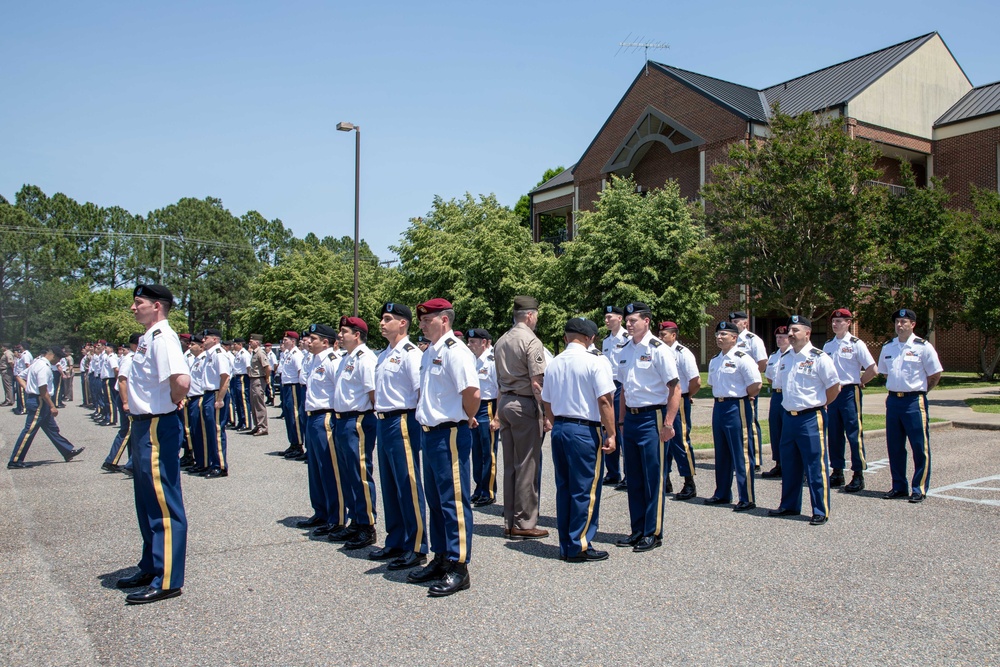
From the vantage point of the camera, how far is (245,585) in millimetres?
5398

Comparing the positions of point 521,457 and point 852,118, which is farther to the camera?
point 852,118

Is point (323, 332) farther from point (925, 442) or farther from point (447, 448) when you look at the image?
point (925, 442)

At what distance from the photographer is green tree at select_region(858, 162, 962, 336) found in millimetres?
24484

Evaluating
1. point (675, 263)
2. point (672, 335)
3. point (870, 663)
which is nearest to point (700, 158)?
point (675, 263)

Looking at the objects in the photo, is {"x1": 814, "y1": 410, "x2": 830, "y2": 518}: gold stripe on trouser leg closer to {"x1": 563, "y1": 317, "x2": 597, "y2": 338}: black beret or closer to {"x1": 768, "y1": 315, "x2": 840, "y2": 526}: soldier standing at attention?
{"x1": 768, "y1": 315, "x2": 840, "y2": 526}: soldier standing at attention

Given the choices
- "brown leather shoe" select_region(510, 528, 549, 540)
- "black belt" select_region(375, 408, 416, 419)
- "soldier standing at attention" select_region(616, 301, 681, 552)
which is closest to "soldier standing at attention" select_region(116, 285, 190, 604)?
"black belt" select_region(375, 408, 416, 419)

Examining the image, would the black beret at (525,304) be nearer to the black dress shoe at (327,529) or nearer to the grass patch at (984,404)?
the black dress shoe at (327,529)

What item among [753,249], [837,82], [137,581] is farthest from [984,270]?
[137,581]

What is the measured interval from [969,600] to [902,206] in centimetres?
2346

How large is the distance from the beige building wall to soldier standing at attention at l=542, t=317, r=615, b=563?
1198 inches

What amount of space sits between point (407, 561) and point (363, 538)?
2.70ft

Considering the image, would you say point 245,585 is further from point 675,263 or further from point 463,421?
point 675,263

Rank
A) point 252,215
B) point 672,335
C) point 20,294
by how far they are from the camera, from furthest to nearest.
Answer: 1. point 252,215
2. point 20,294
3. point 672,335

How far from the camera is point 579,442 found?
6.03 metres
